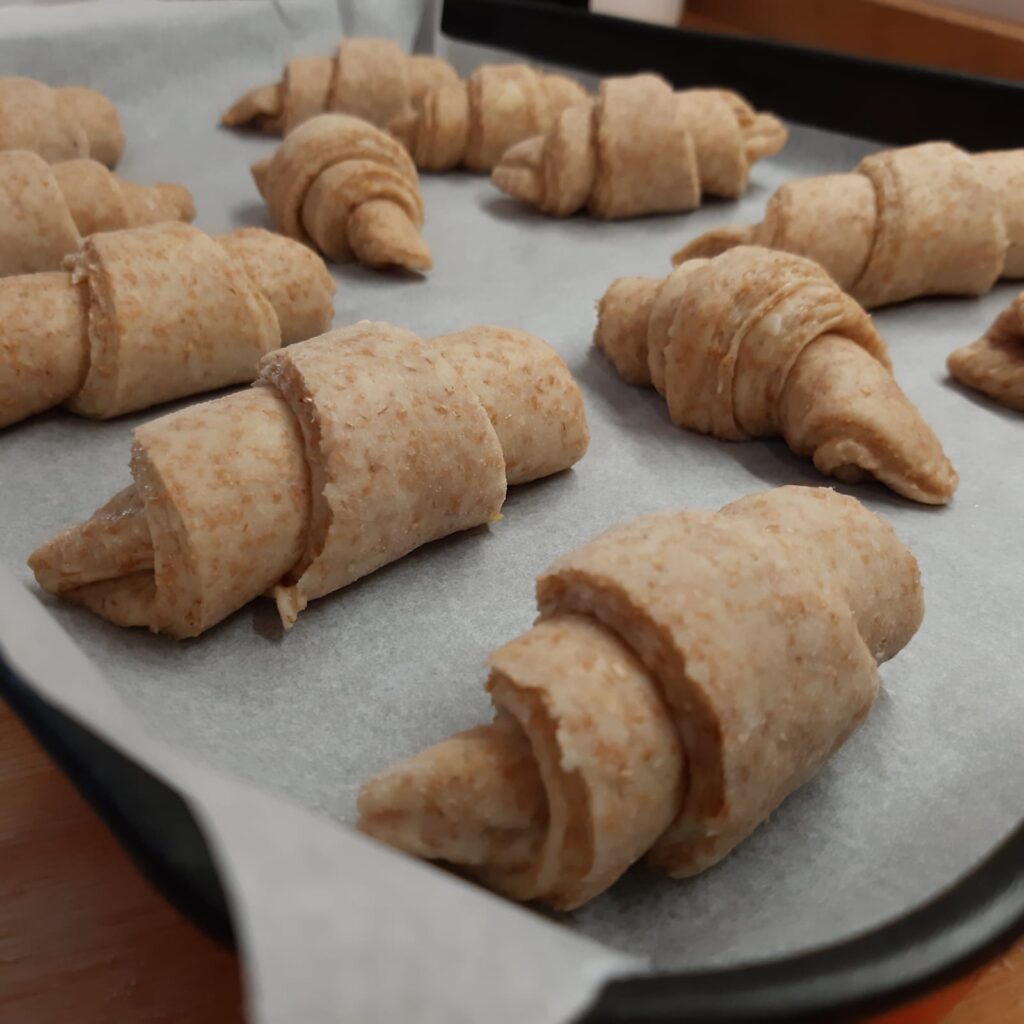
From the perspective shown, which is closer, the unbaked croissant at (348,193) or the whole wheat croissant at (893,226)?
the whole wheat croissant at (893,226)

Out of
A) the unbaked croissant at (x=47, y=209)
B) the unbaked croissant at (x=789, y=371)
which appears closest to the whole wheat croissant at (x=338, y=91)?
the unbaked croissant at (x=47, y=209)

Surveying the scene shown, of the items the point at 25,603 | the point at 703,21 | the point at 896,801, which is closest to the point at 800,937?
the point at 896,801

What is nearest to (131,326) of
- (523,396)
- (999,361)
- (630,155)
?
(523,396)

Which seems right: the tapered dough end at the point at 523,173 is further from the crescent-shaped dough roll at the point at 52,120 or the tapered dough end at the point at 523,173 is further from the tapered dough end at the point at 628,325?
the crescent-shaped dough roll at the point at 52,120

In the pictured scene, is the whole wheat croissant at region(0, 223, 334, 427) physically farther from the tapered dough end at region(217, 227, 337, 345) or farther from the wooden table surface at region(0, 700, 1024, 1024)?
the wooden table surface at region(0, 700, 1024, 1024)

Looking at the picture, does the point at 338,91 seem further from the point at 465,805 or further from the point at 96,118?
the point at 465,805

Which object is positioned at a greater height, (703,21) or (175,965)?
(703,21)

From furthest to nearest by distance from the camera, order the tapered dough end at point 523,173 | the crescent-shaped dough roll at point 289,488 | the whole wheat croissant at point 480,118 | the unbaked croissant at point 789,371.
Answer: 1. the whole wheat croissant at point 480,118
2. the tapered dough end at point 523,173
3. the unbaked croissant at point 789,371
4. the crescent-shaped dough roll at point 289,488

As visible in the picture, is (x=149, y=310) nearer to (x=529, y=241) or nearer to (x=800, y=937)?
(x=529, y=241)
